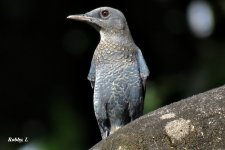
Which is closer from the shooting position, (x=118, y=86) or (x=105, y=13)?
(x=118, y=86)

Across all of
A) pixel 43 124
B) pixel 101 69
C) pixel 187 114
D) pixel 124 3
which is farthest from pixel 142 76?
pixel 124 3

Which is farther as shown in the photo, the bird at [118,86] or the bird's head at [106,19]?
the bird's head at [106,19]

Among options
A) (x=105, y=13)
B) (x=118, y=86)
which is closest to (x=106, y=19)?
(x=105, y=13)

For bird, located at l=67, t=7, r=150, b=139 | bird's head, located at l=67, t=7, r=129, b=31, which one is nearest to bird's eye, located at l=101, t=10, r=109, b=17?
bird's head, located at l=67, t=7, r=129, b=31

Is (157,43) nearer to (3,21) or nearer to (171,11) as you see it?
(171,11)

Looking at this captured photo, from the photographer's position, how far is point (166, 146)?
3439 mm

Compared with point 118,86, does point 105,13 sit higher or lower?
higher

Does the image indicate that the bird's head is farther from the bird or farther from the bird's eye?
the bird

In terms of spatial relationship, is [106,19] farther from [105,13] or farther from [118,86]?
[118,86]

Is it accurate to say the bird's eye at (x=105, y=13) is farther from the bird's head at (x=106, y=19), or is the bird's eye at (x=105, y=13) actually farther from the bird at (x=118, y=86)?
the bird at (x=118, y=86)

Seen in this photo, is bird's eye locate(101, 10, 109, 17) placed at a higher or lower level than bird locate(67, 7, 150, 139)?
higher

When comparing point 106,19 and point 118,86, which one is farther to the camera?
point 106,19

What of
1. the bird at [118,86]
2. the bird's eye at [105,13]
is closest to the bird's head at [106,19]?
the bird's eye at [105,13]

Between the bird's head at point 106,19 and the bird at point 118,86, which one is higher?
the bird's head at point 106,19
